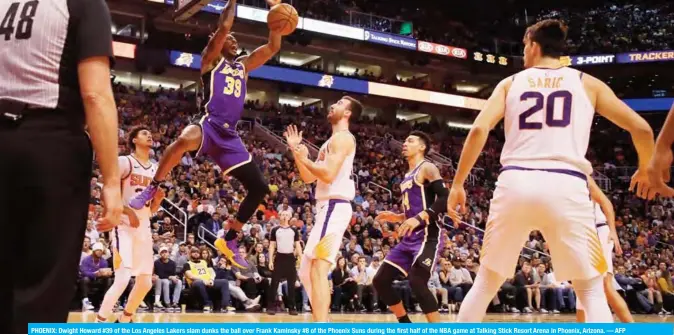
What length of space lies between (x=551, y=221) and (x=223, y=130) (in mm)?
3661

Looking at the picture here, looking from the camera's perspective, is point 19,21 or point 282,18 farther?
point 282,18

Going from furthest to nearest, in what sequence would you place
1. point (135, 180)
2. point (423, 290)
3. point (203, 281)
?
point (203, 281)
point (135, 180)
point (423, 290)

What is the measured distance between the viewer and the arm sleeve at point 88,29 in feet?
8.12

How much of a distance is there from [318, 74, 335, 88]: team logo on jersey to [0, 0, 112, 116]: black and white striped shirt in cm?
2781

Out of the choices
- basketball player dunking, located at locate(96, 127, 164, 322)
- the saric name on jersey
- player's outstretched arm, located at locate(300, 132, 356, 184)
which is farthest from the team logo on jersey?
the saric name on jersey

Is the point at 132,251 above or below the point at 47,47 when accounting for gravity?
below

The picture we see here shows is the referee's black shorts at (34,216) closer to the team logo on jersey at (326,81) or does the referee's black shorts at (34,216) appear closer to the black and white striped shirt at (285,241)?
the black and white striped shirt at (285,241)

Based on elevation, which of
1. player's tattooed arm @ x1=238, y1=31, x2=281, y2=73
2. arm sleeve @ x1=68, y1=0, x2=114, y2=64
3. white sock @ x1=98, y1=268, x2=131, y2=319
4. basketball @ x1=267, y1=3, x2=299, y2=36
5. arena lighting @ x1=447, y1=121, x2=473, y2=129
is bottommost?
white sock @ x1=98, y1=268, x2=131, y2=319

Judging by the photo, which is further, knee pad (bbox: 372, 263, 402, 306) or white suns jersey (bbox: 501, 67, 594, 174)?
knee pad (bbox: 372, 263, 402, 306)

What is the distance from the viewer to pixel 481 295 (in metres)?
3.95

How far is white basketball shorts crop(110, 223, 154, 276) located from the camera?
22.9 feet

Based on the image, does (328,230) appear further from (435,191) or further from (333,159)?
(435,191)

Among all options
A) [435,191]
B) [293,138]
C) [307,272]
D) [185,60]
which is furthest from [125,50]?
[307,272]

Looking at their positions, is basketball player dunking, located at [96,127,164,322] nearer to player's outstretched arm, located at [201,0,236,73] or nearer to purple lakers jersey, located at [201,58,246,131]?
purple lakers jersey, located at [201,58,246,131]
